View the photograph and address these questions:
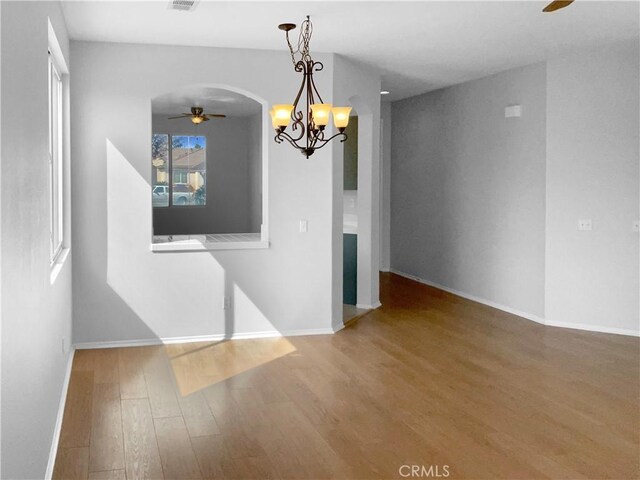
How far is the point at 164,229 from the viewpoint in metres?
12.0

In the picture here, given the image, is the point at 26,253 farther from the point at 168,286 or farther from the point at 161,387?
the point at 168,286

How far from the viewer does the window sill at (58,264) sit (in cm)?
376

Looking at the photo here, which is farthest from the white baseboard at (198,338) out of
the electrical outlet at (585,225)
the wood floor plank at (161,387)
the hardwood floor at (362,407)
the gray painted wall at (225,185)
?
the gray painted wall at (225,185)

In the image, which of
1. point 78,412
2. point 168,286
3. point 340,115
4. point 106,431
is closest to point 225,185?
point 168,286

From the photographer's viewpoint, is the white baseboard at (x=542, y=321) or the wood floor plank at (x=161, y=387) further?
the white baseboard at (x=542, y=321)

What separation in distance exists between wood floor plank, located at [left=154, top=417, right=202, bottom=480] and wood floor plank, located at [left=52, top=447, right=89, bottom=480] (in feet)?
1.19

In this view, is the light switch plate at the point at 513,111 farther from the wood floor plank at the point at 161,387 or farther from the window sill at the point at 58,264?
the window sill at the point at 58,264

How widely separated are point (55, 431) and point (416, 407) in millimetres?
2058

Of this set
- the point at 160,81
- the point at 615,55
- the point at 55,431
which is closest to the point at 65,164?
the point at 160,81

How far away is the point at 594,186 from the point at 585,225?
364mm

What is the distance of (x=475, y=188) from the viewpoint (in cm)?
770

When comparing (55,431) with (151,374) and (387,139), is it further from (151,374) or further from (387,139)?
(387,139)

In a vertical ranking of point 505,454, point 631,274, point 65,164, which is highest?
point 65,164
